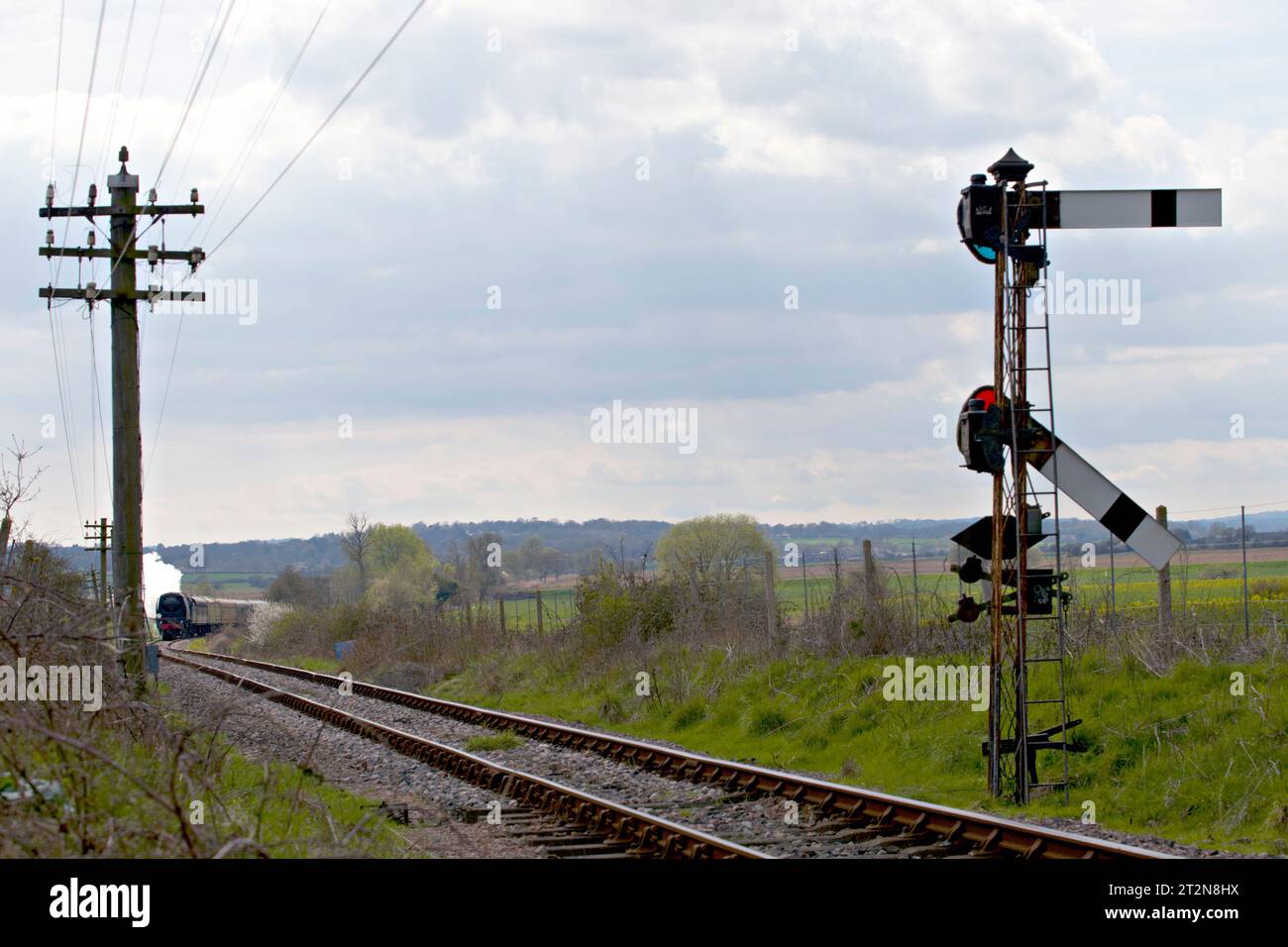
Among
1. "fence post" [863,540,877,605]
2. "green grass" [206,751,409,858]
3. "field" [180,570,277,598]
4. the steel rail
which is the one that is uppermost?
"fence post" [863,540,877,605]

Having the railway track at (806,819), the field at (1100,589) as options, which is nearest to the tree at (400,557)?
the field at (1100,589)

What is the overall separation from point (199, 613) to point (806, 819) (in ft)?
215

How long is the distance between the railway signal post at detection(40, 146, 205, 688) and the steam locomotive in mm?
47318

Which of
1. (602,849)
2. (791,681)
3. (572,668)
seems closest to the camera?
(602,849)

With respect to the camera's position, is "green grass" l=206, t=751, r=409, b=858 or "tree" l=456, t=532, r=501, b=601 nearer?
"green grass" l=206, t=751, r=409, b=858

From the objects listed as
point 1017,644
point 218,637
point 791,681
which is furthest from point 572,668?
point 218,637

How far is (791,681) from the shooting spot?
17828mm

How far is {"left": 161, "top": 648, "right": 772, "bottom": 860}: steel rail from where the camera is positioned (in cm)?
957

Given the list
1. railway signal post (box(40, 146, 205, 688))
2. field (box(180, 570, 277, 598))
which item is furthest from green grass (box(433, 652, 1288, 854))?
field (box(180, 570, 277, 598))

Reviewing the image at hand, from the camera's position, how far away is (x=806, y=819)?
10.8 meters

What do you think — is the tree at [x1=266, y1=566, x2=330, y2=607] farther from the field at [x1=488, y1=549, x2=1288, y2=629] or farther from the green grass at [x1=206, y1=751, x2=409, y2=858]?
the green grass at [x1=206, y1=751, x2=409, y2=858]
